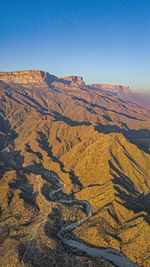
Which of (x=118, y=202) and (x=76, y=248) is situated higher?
(x=118, y=202)

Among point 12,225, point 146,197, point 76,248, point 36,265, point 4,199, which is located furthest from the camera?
point 146,197

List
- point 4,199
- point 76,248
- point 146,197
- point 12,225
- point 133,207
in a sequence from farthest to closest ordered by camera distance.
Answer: point 146,197 → point 4,199 → point 133,207 → point 12,225 → point 76,248

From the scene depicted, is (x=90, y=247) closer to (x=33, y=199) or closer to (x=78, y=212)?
(x=78, y=212)

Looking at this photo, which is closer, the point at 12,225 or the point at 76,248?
the point at 76,248

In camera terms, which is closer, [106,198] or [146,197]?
[106,198]

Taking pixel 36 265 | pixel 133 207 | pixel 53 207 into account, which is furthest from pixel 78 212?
pixel 36 265

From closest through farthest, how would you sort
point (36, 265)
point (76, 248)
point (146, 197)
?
point (36, 265) < point (76, 248) < point (146, 197)

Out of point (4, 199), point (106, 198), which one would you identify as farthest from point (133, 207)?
point (4, 199)

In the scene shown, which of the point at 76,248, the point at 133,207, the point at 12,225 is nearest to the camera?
the point at 76,248

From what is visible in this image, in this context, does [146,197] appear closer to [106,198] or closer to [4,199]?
[106,198]
